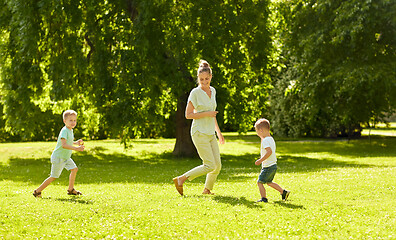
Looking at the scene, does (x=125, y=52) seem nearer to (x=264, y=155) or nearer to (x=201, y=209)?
(x=264, y=155)

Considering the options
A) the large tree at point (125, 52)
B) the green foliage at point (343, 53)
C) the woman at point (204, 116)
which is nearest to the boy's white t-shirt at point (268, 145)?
the woman at point (204, 116)

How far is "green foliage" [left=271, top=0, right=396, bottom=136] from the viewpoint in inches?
881

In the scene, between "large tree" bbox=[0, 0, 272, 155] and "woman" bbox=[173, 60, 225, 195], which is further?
"large tree" bbox=[0, 0, 272, 155]

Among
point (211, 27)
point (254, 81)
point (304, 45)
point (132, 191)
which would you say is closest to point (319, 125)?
point (304, 45)

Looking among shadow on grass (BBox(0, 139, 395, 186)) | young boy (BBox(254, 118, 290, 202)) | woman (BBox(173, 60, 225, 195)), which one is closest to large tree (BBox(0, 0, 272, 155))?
shadow on grass (BBox(0, 139, 395, 186))

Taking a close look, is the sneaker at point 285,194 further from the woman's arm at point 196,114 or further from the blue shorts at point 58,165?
the blue shorts at point 58,165

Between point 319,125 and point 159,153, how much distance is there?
13467 millimetres

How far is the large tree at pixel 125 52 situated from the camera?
18016 mm

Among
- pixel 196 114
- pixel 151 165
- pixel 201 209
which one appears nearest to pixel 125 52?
pixel 151 165

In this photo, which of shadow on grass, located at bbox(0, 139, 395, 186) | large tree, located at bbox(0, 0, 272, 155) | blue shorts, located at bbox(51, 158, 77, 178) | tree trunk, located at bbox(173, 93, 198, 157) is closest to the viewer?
blue shorts, located at bbox(51, 158, 77, 178)

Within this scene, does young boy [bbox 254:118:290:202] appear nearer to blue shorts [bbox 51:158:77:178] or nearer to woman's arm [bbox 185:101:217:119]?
woman's arm [bbox 185:101:217:119]

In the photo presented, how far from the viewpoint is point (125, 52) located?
17922 millimetres

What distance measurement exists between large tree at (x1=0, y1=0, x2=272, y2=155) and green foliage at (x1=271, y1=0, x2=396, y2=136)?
15.2 feet

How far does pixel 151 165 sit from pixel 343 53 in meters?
12.2
